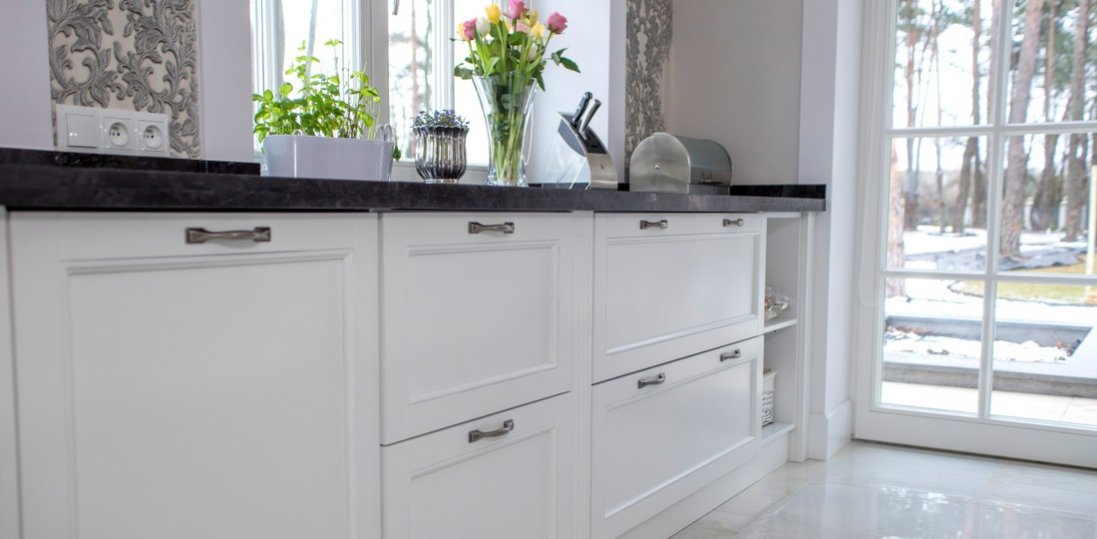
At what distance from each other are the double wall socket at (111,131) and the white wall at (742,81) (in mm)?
2179

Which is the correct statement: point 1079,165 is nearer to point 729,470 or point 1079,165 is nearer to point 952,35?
point 952,35

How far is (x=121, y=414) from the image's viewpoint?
109cm

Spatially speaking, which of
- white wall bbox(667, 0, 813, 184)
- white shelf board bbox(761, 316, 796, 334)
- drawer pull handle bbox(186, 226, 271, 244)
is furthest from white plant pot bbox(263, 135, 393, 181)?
white wall bbox(667, 0, 813, 184)

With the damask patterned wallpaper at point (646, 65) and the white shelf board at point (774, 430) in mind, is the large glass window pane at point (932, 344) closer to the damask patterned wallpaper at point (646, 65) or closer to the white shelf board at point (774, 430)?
the white shelf board at point (774, 430)

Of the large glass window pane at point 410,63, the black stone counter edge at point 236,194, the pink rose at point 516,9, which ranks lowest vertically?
the black stone counter edge at point 236,194

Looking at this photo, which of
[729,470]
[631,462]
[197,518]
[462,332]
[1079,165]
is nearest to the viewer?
[197,518]

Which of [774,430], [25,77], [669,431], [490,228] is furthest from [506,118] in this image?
[774,430]

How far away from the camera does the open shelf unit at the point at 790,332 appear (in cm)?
303

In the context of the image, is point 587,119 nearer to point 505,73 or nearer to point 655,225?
point 505,73

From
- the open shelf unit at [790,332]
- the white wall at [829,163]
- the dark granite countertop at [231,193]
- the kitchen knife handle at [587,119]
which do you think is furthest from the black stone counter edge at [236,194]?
the white wall at [829,163]

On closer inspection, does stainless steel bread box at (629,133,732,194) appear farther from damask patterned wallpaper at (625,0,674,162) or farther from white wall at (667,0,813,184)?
white wall at (667,0,813,184)

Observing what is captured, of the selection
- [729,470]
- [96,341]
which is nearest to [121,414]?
[96,341]

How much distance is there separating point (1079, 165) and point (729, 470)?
1636mm

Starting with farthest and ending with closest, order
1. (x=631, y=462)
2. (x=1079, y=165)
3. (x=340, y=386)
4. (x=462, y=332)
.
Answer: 1. (x=1079, y=165)
2. (x=631, y=462)
3. (x=462, y=332)
4. (x=340, y=386)
